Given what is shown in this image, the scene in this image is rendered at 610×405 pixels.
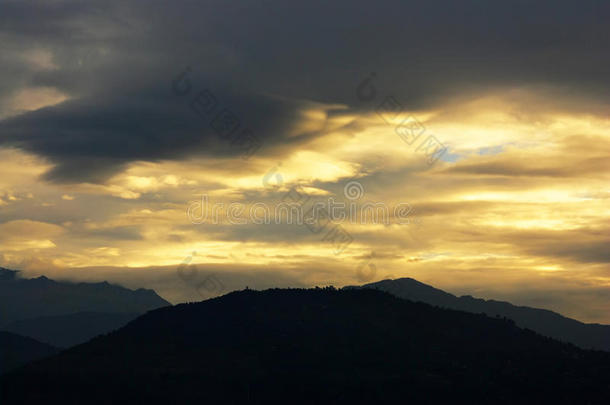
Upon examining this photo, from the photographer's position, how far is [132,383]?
135m

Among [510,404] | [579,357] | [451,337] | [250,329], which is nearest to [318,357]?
[250,329]

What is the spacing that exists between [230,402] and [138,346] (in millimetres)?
45137

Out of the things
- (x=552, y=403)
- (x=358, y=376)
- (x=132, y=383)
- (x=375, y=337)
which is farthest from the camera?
(x=375, y=337)

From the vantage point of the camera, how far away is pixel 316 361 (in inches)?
6102

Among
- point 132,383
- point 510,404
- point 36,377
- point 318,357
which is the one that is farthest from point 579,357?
point 36,377

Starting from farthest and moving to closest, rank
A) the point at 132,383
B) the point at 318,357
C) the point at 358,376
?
the point at 318,357 → the point at 358,376 → the point at 132,383

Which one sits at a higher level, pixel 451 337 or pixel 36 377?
pixel 451 337

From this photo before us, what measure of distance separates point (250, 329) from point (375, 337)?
32730mm

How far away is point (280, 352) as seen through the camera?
159875 mm

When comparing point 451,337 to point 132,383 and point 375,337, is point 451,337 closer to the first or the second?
point 375,337

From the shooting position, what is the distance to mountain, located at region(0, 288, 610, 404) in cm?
13088

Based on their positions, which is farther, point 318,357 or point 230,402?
point 318,357

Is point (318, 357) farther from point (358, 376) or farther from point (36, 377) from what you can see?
point (36, 377)

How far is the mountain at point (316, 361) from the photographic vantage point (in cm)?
13088
